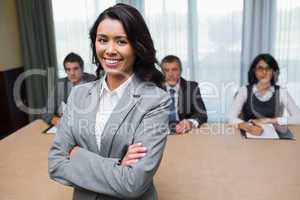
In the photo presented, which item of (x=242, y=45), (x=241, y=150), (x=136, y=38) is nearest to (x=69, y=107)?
(x=136, y=38)

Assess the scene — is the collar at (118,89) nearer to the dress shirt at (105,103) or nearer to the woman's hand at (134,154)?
the dress shirt at (105,103)

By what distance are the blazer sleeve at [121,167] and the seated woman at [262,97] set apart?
1.53m

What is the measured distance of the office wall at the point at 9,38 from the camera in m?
3.65

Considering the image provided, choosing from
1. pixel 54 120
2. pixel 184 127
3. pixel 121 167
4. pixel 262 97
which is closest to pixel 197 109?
pixel 184 127

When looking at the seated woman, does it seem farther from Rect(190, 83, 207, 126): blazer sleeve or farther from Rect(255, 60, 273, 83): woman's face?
Rect(190, 83, 207, 126): blazer sleeve

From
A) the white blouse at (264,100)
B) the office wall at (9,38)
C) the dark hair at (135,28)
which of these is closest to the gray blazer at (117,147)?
the dark hair at (135,28)

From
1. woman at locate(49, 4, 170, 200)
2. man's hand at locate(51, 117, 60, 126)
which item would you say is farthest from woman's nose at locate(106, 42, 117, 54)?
man's hand at locate(51, 117, 60, 126)

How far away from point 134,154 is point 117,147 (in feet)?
0.24

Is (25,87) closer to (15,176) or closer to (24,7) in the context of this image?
(24,7)

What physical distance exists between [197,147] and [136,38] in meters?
1.05

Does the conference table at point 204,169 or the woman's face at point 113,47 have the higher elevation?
the woman's face at point 113,47

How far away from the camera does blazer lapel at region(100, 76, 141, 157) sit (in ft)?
3.45

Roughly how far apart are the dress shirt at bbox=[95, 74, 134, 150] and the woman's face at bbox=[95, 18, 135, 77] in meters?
0.08

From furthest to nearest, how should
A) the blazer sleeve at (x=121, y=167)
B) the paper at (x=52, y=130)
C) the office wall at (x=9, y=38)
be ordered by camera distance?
the office wall at (x=9, y=38), the paper at (x=52, y=130), the blazer sleeve at (x=121, y=167)
